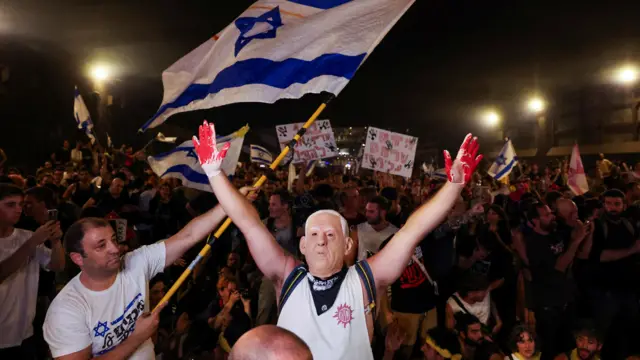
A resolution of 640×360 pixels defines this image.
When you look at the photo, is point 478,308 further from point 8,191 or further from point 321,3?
point 8,191

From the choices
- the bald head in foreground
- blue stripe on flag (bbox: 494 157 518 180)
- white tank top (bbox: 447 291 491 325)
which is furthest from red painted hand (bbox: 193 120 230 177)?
blue stripe on flag (bbox: 494 157 518 180)

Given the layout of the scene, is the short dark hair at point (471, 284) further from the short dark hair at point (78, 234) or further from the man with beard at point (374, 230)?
the short dark hair at point (78, 234)

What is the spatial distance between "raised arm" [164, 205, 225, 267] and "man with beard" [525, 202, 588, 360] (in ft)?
14.7

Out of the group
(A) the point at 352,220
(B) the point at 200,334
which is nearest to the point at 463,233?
(A) the point at 352,220

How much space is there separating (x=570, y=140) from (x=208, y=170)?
26586mm

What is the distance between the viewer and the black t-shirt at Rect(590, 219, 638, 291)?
637cm

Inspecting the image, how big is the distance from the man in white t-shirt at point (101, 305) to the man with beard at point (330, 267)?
81 cm

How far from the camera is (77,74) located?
54.1 ft

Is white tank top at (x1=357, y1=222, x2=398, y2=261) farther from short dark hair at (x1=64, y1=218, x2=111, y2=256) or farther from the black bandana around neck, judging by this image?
short dark hair at (x1=64, y1=218, x2=111, y2=256)

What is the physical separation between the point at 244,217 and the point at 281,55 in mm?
1893

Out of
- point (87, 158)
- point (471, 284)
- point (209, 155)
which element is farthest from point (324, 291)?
point (87, 158)

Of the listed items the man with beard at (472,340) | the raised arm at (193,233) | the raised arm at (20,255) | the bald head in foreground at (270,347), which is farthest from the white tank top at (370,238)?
the bald head in foreground at (270,347)

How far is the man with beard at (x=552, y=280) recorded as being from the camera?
6418 mm

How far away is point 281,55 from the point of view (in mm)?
4602
